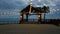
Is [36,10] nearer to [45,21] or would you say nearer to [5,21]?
[45,21]

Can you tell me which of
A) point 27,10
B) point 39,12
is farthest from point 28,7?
point 39,12

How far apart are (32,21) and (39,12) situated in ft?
12.2

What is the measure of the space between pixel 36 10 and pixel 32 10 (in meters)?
1.09

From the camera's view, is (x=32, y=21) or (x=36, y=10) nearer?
(x=36, y=10)

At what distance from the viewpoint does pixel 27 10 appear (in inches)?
1262

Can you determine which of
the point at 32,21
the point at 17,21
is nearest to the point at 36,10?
the point at 32,21

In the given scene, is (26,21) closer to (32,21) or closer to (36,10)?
(32,21)

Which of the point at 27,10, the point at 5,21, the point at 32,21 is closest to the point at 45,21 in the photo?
the point at 32,21

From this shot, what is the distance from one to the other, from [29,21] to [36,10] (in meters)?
3.92

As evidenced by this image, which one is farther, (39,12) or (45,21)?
(45,21)

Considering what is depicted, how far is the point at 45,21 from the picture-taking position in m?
36.1

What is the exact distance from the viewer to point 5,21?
35.1 m

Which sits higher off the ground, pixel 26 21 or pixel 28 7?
pixel 28 7

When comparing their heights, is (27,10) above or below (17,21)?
above
